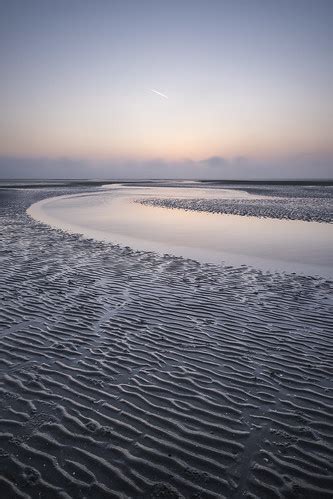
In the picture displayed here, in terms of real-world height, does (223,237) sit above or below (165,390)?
above

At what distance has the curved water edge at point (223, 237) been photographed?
16.5m

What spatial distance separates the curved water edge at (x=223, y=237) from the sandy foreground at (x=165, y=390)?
4533mm

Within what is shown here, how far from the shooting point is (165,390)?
6227 millimetres

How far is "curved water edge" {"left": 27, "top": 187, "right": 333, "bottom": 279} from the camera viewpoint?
54.1 ft

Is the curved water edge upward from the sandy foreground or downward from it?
upward

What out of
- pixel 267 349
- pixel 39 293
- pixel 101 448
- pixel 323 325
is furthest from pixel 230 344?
pixel 39 293

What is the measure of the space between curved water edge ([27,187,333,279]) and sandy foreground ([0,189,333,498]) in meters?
4.53

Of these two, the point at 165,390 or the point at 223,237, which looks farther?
the point at 223,237

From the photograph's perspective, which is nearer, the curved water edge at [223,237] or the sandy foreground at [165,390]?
the sandy foreground at [165,390]

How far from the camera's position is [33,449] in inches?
187

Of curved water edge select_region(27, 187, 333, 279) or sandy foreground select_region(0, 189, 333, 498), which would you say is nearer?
sandy foreground select_region(0, 189, 333, 498)

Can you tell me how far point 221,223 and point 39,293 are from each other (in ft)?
65.7

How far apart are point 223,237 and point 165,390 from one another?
1696cm

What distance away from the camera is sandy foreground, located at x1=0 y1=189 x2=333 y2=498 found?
14.4 ft
